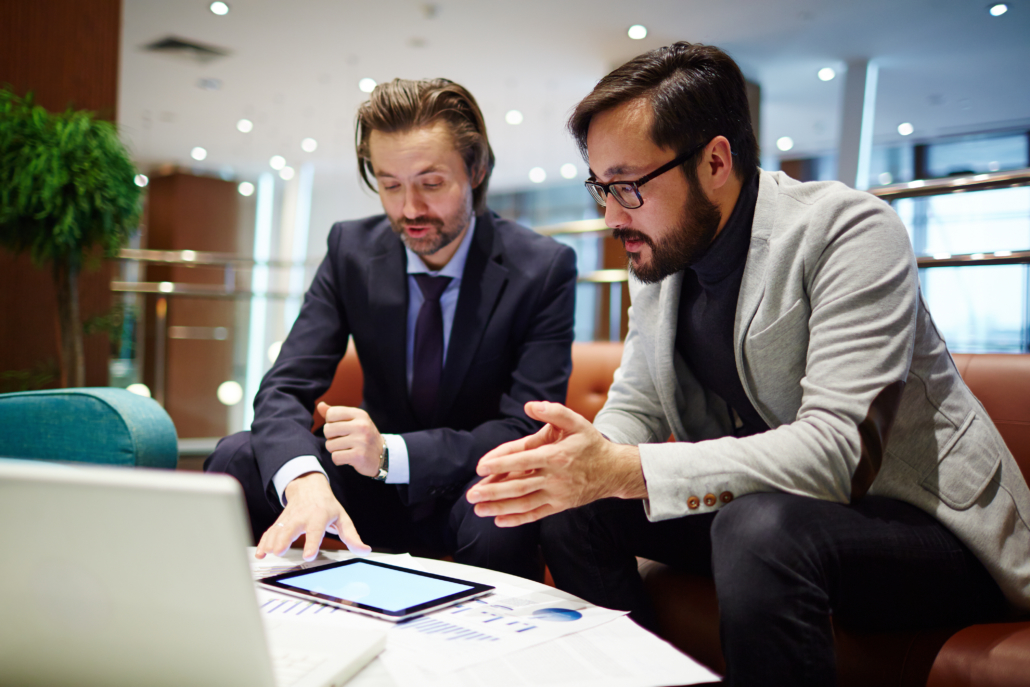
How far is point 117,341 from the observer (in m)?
3.48

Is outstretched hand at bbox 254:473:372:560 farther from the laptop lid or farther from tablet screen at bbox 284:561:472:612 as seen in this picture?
the laptop lid

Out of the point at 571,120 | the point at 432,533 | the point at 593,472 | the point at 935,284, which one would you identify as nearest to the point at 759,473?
the point at 593,472

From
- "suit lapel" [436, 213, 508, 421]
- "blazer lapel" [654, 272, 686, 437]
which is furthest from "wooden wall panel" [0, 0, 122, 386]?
"blazer lapel" [654, 272, 686, 437]

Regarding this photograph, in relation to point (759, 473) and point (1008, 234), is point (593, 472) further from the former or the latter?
point (1008, 234)

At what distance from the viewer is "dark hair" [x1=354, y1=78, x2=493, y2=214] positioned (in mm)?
1777

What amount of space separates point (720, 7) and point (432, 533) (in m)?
6.36

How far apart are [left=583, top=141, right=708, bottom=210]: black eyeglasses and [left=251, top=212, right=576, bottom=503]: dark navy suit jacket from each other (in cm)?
52

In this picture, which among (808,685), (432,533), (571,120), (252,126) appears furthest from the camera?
(252,126)

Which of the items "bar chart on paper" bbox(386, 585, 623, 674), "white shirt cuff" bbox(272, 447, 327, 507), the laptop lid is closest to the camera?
the laptop lid

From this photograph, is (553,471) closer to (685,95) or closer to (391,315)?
(685,95)

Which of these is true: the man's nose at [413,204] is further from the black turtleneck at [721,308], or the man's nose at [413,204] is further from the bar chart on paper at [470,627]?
the bar chart on paper at [470,627]

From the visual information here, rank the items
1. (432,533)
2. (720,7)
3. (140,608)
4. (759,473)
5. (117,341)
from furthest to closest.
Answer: (720,7)
(117,341)
(432,533)
(759,473)
(140,608)

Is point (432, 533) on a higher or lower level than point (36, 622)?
lower

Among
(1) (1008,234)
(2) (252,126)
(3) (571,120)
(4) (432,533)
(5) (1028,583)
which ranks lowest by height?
(4) (432,533)
